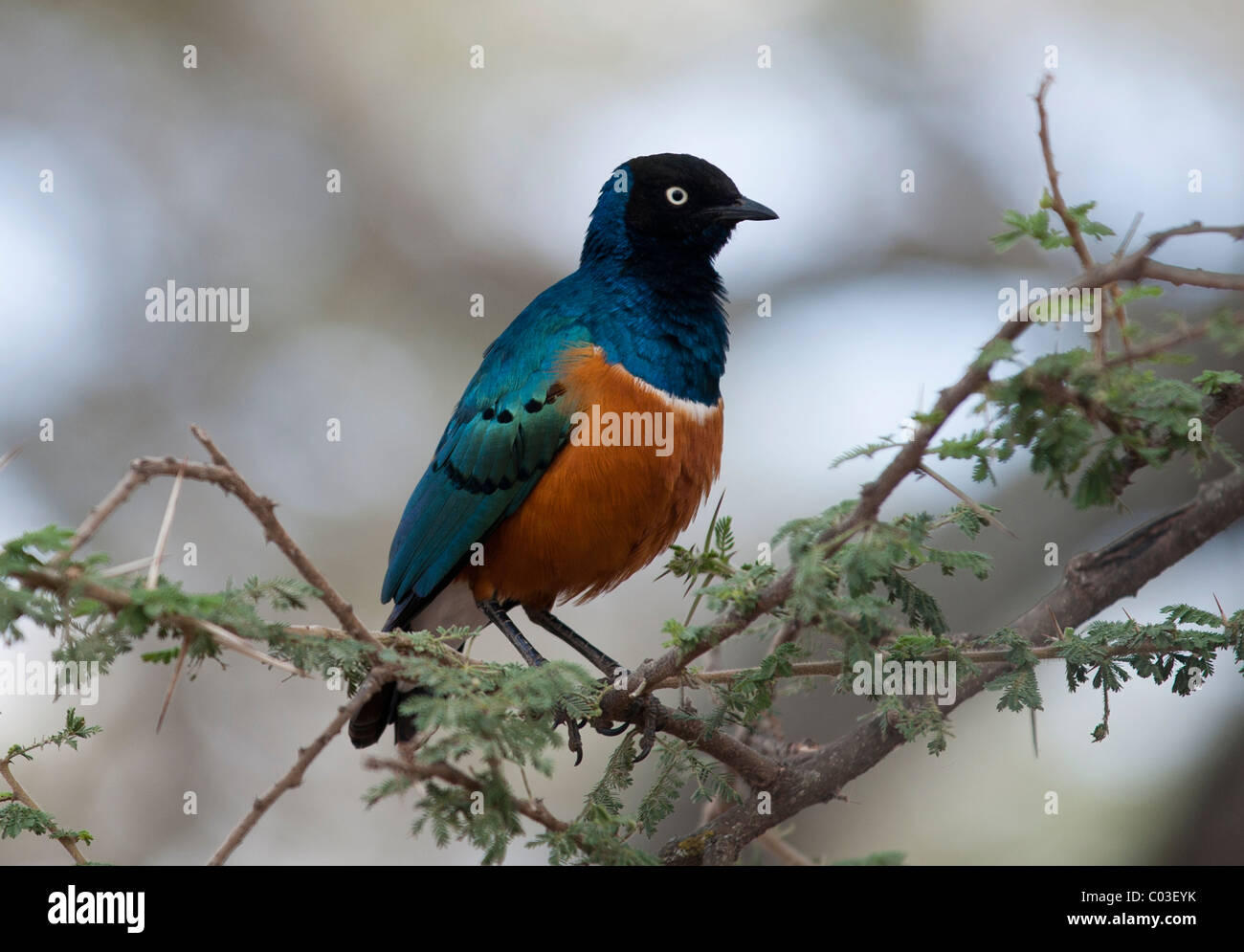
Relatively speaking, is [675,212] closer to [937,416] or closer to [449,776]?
[937,416]

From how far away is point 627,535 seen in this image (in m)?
5.02

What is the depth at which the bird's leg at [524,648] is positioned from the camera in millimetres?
4543

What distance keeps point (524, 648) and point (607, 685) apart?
3.55 feet

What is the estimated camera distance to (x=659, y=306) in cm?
530

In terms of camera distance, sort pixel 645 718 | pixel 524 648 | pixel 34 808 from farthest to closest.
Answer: pixel 524 648 → pixel 645 718 → pixel 34 808

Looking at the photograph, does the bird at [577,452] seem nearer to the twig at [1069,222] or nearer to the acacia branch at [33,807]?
the acacia branch at [33,807]

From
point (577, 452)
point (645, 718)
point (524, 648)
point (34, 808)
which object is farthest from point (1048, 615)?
point (34, 808)

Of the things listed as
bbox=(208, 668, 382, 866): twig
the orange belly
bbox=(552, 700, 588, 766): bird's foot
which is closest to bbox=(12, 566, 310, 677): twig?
bbox=(208, 668, 382, 866): twig

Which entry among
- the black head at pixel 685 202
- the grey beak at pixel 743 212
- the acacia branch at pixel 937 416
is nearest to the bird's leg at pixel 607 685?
the acacia branch at pixel 937 416

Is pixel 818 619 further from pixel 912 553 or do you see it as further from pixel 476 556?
pixel 476 556

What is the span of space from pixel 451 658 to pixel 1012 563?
435cm

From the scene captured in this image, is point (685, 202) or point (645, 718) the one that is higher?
point (685, 202)

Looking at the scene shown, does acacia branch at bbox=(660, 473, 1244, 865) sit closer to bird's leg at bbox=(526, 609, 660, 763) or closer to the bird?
bird's leg at bbox=(526, 609, 660, 763)

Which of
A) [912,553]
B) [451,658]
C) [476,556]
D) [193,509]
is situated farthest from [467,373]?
[912,553]
